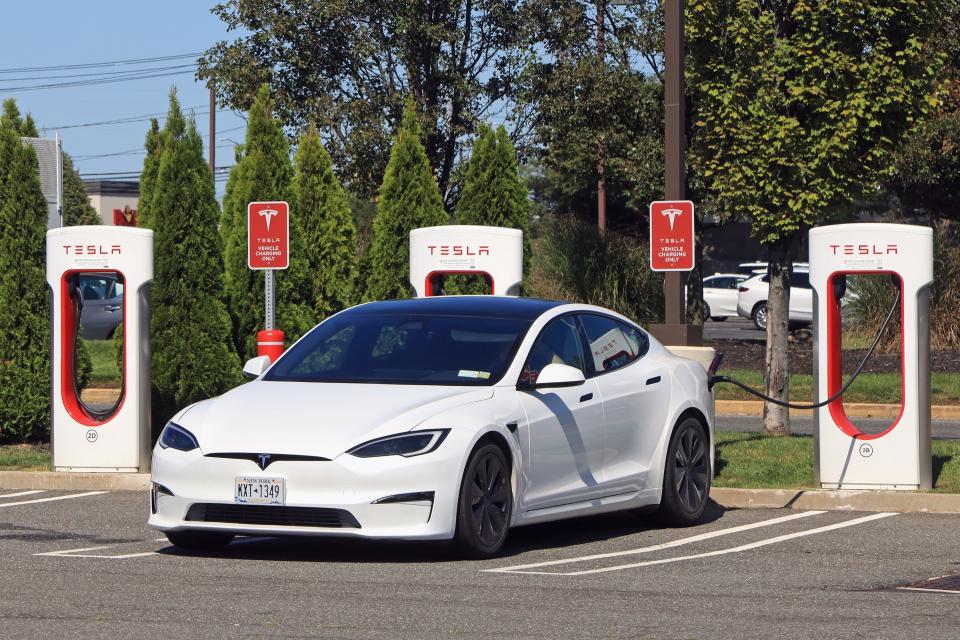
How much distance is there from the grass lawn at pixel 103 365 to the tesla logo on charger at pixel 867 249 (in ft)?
38.2

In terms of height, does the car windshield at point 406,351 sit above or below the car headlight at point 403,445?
above

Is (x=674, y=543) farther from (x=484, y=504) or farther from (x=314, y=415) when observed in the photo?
(x=314, y=415)

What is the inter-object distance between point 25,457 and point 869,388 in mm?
12178

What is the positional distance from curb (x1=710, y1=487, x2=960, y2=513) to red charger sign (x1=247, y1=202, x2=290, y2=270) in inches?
201

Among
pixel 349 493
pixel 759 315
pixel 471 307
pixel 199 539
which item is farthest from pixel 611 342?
pixel 759 315

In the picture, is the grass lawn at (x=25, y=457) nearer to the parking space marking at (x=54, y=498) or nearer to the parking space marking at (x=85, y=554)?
the parking space marking at (x=54, y=498)

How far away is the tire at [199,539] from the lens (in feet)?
30.8

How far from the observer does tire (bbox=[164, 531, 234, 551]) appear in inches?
370

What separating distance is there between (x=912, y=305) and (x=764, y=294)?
30.9 meters

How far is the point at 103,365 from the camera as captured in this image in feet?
94.5

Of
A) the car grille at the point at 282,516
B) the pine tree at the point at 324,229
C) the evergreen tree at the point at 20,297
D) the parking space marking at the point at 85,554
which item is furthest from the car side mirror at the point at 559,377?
the pine tree at the point at 324,229

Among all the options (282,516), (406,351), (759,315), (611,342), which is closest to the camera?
(282,516)

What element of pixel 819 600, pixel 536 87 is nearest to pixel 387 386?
pixel 819 600

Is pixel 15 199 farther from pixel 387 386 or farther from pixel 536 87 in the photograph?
Answer: pixel 536 87
